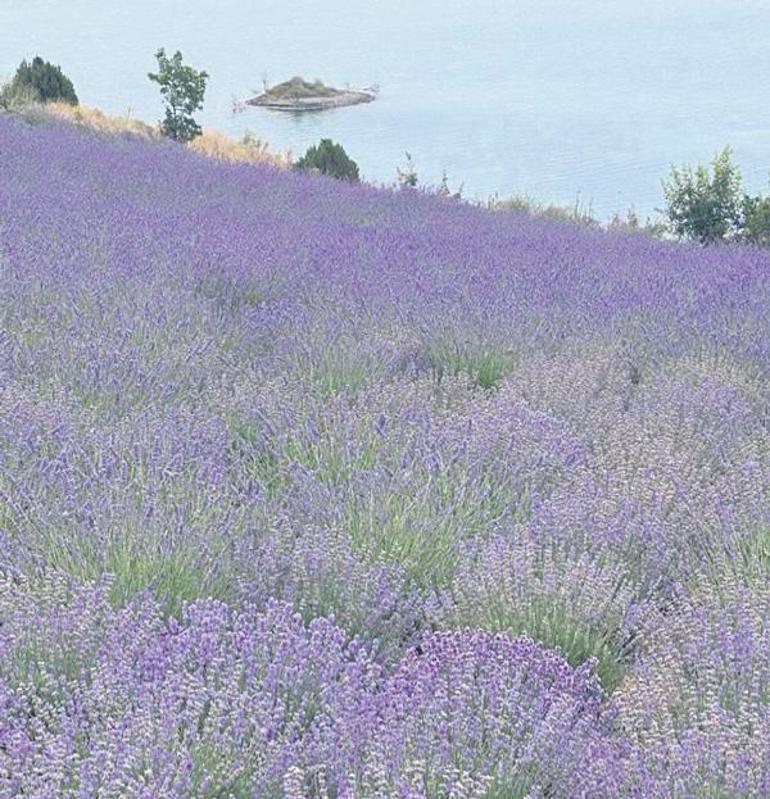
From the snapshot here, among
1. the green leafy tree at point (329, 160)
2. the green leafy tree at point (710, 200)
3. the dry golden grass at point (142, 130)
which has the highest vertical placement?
the dry golden grass at point (142, 130)

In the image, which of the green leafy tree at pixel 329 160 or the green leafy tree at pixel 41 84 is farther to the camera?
the green leafy tree at pixel 41 84

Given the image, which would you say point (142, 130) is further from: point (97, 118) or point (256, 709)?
point (256, 709)

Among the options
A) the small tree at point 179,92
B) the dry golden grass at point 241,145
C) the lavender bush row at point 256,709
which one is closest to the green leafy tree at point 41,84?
the small tree at point 179,92

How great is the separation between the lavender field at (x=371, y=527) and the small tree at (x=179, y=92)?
1114cm

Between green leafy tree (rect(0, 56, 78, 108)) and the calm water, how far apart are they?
12.1ft

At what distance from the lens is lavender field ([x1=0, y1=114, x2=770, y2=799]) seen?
6.04 feet

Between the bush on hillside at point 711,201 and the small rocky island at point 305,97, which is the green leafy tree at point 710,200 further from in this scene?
the small rocky island at point 305,97

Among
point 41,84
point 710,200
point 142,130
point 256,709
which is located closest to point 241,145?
point 142,130

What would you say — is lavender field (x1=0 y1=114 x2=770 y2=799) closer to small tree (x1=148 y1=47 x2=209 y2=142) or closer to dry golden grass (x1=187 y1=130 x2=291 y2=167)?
dry golden grass (x1=187 y1=130 x2=291 y2=167)

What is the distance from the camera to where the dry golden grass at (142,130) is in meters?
13.2

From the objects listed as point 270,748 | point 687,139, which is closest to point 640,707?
point 270,748

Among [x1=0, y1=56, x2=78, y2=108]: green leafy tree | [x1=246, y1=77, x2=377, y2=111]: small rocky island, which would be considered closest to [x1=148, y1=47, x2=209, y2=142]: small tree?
[x1=0, y1=56, x2=78, y2=108]: green leafy tree

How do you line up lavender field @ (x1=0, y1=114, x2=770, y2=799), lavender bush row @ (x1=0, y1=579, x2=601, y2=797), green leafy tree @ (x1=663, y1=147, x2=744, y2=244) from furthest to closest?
1. green leafy tree @ (x1=663, y1=147, x2=744, y2=244)
2. lavender field @ (x1=0, y1=114, x2=770, y2=799)
3. lavender bush row @ (x1=0, y1=579, x2=601, y2=797)

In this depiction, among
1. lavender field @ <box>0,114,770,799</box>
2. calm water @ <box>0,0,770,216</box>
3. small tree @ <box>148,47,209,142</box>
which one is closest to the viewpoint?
lavender field @ <box>0,114,770,799</box>
